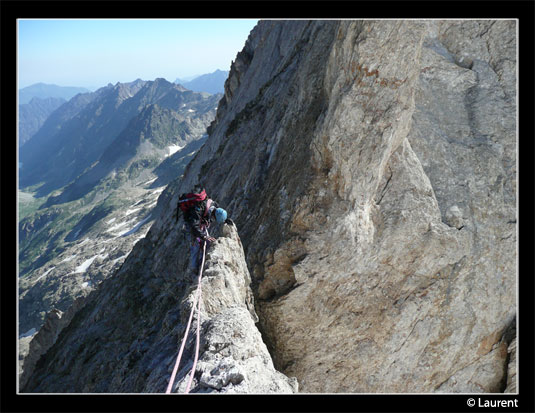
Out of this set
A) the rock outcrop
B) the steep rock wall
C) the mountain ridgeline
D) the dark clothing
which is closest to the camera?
the rock outcrop

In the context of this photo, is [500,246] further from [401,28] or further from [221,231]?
[221,231]

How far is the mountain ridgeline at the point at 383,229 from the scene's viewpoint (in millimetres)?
14531

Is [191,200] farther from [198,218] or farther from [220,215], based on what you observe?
[220,215]

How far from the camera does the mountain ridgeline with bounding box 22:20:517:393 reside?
14531mm

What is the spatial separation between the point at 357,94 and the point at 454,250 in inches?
362

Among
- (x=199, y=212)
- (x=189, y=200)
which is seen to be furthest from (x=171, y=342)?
(x=189, y=200)

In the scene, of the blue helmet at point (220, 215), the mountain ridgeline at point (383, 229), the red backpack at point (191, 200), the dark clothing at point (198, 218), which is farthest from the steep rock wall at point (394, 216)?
the red backpack at point (191, 200)

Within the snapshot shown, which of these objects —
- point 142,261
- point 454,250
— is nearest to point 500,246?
point 454,250

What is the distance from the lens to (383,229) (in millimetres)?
16078

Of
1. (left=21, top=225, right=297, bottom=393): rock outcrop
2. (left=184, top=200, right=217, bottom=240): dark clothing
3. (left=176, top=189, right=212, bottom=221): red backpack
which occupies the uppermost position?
(left=176, top=189, right=212, bottom=221): red backpack

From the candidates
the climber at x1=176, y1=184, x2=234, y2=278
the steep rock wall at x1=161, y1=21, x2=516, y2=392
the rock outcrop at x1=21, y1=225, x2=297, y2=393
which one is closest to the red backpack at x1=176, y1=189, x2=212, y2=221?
the climber at x1=176, y1=184, x2=234, y2=278

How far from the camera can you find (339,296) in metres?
16.0

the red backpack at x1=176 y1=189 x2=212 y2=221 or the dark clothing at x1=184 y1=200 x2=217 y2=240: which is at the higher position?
the red backpack at x1=176 y1=189 x2=212 y2=221

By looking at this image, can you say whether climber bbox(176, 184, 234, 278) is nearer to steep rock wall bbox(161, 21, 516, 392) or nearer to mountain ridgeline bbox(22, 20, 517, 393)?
mountain ridgeline bbox(22, 20, 517, 393)
